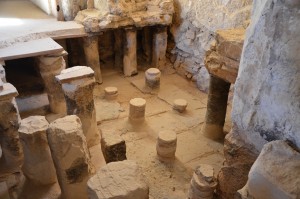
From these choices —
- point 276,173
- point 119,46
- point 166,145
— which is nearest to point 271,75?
point 276,173

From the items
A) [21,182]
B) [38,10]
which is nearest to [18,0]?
[38,10]

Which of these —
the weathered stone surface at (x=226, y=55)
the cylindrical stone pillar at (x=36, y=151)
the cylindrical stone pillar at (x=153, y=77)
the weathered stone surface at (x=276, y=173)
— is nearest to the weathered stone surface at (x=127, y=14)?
the cylindrical stone pillar at (x=153, y=77)

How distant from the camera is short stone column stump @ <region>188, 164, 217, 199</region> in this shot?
312 cm

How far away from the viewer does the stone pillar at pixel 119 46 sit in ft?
20.4

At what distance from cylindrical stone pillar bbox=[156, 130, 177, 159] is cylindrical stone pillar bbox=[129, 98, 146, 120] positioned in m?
0.80

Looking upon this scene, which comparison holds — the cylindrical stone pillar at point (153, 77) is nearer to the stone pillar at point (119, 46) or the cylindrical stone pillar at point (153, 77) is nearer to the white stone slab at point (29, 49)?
the stone pillar at point (119, 46)

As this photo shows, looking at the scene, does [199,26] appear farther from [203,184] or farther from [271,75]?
[271,75]

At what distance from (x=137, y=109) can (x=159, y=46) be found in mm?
2014

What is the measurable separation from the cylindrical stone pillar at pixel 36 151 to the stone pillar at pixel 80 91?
0.57 metres

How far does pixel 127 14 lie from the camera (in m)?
5.65

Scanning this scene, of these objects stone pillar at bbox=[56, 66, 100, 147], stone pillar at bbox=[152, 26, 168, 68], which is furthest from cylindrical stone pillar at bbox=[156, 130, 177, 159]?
stone pillar at bbox=[152, 26, 168, 68]

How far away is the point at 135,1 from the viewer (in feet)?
19.3

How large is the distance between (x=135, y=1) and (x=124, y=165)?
4.33 metres

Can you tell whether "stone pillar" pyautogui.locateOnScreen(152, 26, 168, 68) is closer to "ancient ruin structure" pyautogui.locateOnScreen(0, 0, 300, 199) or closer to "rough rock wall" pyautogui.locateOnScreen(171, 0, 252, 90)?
"ancient ruin structure" pyautogui.locateOnScreen(0, 0, 300, 199)
